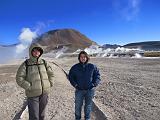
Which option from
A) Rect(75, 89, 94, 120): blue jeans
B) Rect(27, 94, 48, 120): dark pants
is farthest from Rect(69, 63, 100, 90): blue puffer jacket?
Rect(27, 94, 48, 120): dark pants

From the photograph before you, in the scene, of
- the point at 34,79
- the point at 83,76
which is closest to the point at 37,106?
the point at 34,79

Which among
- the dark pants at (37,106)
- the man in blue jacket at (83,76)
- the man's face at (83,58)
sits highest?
the man's face at (83,58)

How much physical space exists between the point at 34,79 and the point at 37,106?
0.57 meters

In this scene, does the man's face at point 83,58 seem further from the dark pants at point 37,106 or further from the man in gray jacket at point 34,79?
the dark pants at point 37,106

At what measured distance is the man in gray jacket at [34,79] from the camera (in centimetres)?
668

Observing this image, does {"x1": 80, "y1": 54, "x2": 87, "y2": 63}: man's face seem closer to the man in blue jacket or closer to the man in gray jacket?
the man in blue jacket

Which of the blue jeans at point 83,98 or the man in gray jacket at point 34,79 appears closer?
the man in gray jacket at point 34,79

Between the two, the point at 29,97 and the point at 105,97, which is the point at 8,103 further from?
the point at 29,97

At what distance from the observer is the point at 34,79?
6695mm

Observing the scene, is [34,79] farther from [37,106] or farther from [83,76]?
[83,76]

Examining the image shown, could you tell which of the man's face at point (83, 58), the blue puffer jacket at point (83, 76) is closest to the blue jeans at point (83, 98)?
the blue puffer jacket at point (83, 76)

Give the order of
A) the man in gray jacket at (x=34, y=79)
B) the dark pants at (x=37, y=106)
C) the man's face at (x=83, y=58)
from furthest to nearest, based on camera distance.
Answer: the man's face at (x=83, y=58) → the dark pants at (x=37, y=106) → the man in gray jacket at (x=34, y=79)

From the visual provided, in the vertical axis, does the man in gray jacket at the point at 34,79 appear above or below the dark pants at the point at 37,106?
above

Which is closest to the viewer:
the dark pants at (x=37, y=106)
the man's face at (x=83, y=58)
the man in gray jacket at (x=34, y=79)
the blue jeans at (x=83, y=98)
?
the man in gray jacket at (x=34, y=79)
